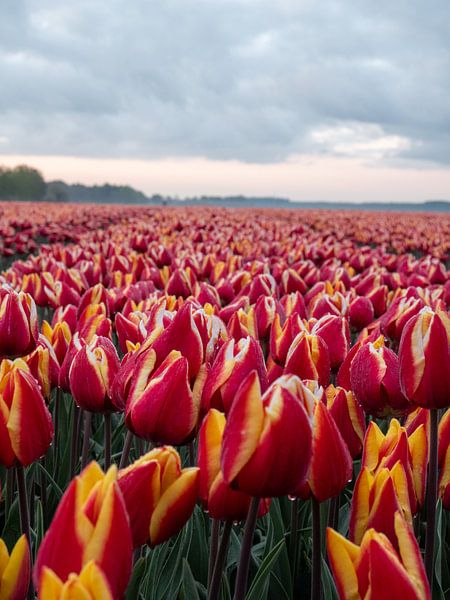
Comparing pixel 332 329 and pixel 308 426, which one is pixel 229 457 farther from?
pixel 332 329

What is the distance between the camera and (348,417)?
160 centimetres

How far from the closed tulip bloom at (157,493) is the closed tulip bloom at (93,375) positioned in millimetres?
728

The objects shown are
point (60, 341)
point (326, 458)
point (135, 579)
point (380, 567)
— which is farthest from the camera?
point (60, 341)

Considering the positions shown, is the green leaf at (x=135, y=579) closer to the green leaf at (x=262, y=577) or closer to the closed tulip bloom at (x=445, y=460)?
the green leaf at (x=262, y=577)

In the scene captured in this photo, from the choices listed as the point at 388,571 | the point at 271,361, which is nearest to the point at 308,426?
the point at 388,571

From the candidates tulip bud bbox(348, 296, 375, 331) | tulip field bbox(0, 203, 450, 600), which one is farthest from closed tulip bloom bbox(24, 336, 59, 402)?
tulip bud bbox(348, 296, 375, 331)

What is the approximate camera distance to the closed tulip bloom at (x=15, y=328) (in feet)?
7.08

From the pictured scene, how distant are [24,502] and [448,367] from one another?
0.99 meters

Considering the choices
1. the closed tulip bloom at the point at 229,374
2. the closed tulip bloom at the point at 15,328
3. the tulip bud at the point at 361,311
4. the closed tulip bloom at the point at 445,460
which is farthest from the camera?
the tulip bud at the point at 361,311

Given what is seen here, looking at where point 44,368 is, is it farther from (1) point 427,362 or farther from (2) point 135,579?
(1) point 427,362

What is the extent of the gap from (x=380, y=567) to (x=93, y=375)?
3.49 feet

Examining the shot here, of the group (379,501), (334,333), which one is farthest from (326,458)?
(334,333)

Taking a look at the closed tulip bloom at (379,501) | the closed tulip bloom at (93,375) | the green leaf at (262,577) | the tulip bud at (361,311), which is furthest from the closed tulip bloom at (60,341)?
the tulip bud at (361,311)

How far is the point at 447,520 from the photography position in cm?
242
